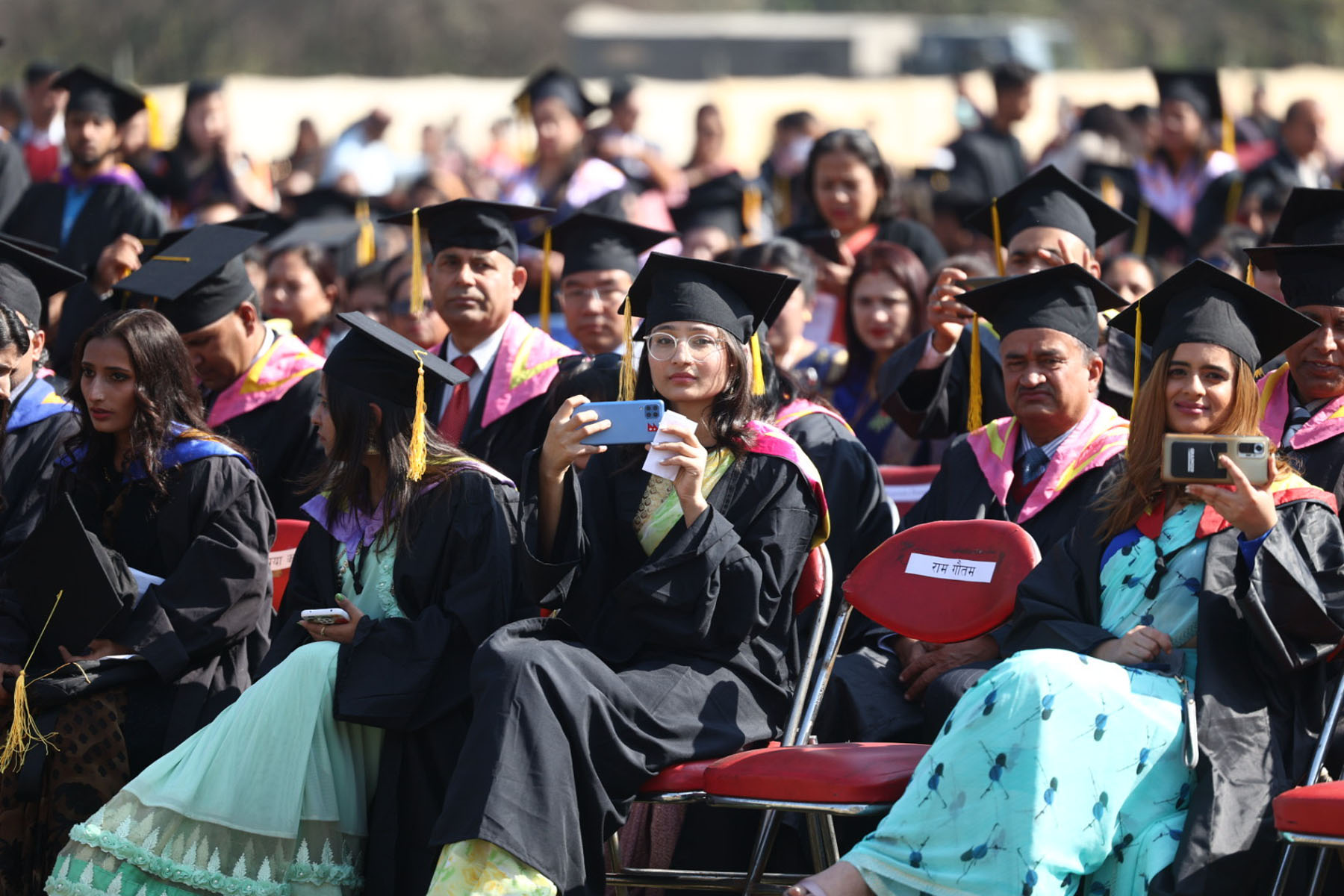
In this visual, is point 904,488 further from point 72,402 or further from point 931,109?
point 931,109

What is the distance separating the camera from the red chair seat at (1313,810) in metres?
3.33

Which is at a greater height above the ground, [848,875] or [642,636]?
[642,636]

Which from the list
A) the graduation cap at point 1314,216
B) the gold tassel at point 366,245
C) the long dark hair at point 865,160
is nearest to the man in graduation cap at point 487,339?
the long dark hair at point 865,160

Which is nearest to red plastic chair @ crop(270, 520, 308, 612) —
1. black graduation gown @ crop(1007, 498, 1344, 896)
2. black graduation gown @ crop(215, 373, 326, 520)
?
black graduation gown @ crop(215, 373, 326, 520)

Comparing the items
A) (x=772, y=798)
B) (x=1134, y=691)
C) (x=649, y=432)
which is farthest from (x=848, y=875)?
(x=649, y=432)

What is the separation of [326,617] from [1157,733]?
6.76ft

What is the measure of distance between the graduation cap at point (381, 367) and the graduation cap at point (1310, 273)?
2263mm

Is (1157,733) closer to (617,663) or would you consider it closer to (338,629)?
(617,663)

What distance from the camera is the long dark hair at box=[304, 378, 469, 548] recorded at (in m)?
4.59

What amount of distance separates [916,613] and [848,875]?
782 mm

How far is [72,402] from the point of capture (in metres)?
5.26

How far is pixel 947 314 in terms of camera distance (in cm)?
564

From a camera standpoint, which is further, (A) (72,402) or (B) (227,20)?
(B) (227,20)

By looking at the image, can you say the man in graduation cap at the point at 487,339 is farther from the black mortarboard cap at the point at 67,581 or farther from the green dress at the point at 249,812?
the green dress at the point at 249,812
